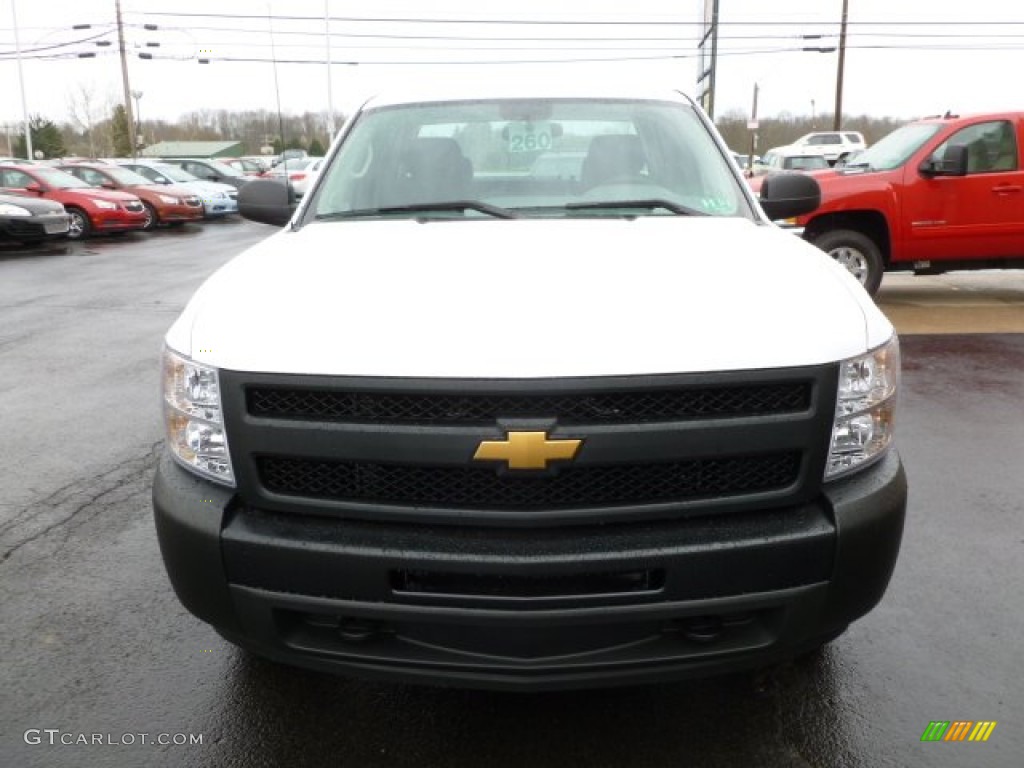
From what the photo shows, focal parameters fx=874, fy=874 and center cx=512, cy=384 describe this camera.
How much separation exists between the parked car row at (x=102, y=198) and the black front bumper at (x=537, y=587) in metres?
12.8

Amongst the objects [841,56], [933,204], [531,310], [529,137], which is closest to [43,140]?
[841,56]

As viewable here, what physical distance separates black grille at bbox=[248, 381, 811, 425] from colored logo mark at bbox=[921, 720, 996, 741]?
1126 millimetres

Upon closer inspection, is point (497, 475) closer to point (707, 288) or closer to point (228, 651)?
point (707, 288)

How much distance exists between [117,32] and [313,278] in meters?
49.3

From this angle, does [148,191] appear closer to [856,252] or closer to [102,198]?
[102,198]

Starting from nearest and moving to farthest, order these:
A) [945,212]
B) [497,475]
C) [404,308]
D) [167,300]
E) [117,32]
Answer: [497,475] < [404,308] < [945,212] < [167,300] < [117,32]

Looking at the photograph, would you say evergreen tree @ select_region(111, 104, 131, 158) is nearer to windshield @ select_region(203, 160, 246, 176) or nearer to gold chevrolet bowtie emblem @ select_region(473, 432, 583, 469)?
windshield @ select_region(203, 160, 246, 176)

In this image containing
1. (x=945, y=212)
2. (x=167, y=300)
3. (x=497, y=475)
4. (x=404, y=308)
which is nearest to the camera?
(x=497, y=475)

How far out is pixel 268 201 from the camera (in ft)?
12.9

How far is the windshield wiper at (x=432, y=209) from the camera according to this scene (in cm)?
321

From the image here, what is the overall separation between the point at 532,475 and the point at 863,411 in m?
0.88

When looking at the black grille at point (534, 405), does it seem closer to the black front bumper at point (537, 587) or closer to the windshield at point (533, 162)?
the black front bumper at point (537, 587)

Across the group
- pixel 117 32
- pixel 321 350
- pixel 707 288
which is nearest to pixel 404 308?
pixel 321 350

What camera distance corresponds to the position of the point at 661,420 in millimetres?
2068
